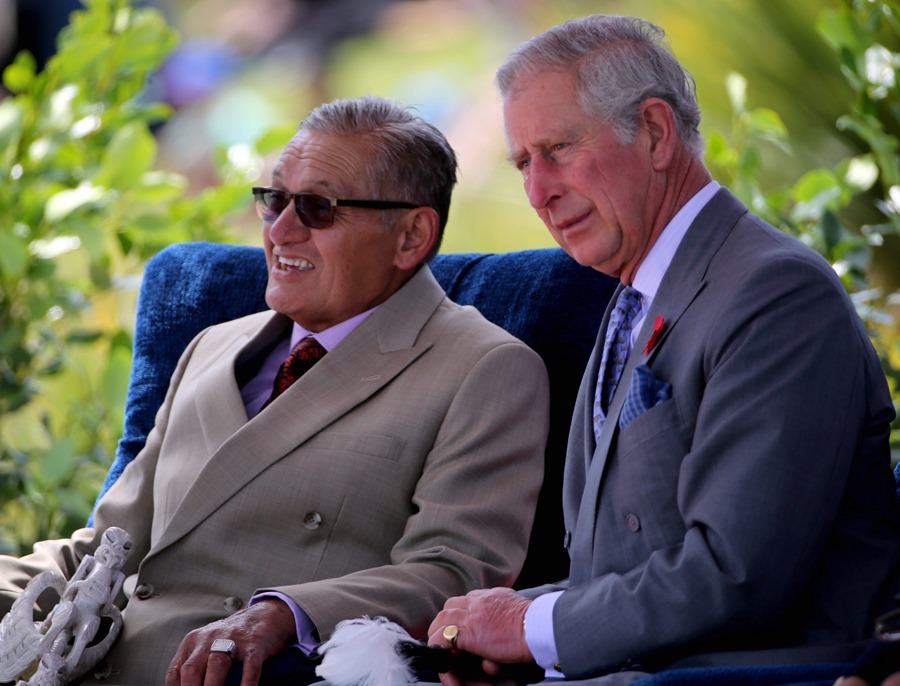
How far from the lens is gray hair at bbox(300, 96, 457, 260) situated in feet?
8.27

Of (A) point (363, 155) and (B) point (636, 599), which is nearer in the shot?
(B) point (636, 599)

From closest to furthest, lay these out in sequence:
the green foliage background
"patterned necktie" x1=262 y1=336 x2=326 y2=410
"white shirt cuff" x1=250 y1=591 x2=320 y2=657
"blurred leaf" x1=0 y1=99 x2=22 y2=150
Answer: "white shirt cuff" x1=250 y1=591 x2=320 y2=657
"patterned necktie" x1=262 y1=336 x2=326 y2=410
the green foliage background
"blurred leaf" x1=0 y1=99 x2=22 y2=150

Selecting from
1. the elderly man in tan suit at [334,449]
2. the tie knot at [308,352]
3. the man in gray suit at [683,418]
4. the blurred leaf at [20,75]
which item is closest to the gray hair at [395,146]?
the elderly man in tan suit at [334,449]

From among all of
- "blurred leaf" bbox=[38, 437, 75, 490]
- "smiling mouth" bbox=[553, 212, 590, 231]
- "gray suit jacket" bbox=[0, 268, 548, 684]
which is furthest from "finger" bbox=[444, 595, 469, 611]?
"blurred leaf" bbox=[38, 437, 75, 490]

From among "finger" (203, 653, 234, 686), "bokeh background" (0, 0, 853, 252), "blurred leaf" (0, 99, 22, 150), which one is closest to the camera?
"finger" (203, 653, 234, 686)

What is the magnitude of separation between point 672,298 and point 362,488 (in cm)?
75

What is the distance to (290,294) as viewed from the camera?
249 cm

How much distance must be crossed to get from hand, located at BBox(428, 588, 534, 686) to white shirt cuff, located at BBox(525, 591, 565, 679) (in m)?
0.02

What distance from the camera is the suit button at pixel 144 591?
2.29 metres

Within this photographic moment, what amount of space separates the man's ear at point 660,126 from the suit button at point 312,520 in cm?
87

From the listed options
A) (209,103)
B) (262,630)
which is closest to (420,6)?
(209,103)

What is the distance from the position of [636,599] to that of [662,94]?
757 millimetres

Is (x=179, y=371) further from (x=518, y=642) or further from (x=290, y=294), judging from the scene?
(x=518, y=642)

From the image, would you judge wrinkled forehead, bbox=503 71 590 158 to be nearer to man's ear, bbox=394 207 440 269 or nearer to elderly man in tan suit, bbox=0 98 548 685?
Answer: elderly man in tan suit, bbox=0 98 548 685
